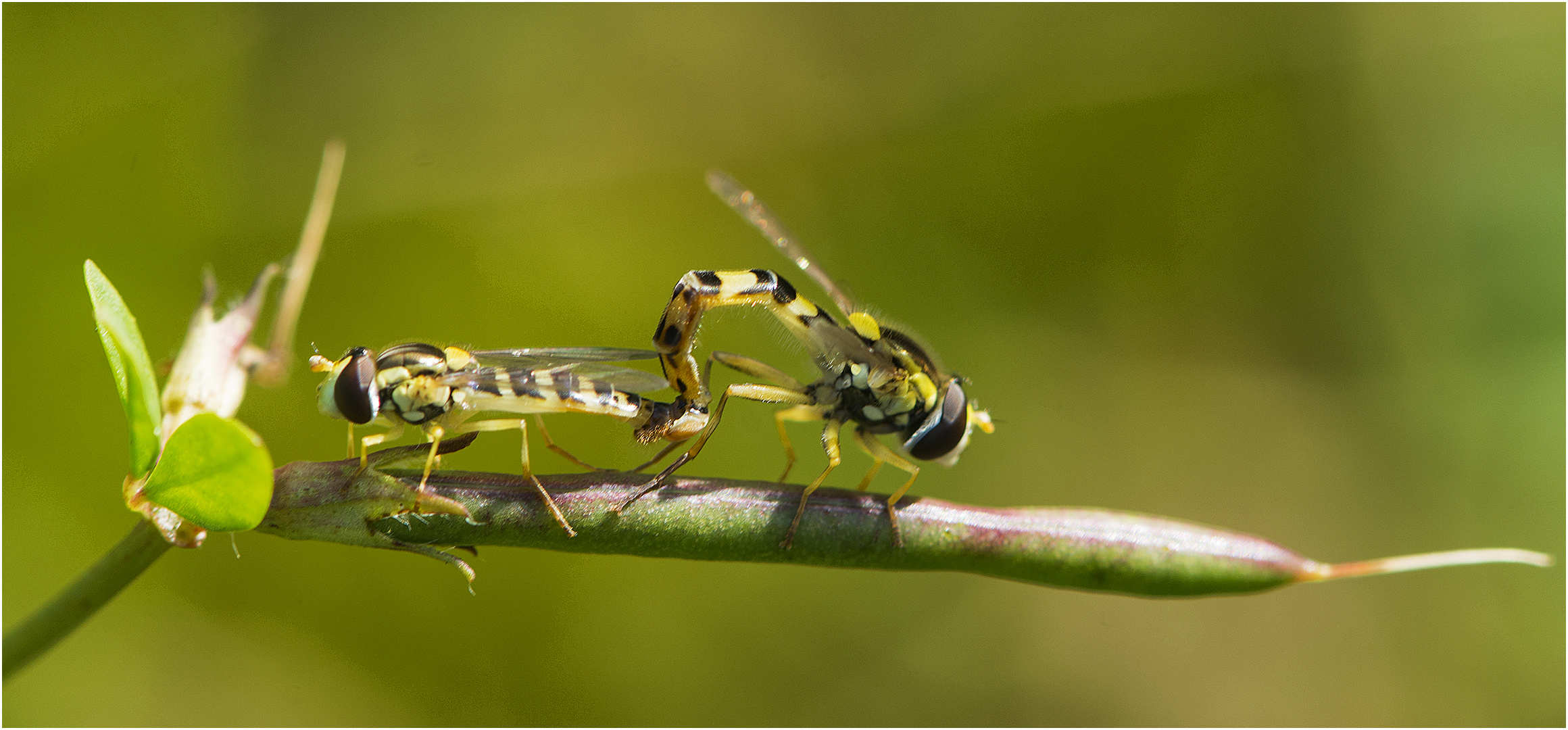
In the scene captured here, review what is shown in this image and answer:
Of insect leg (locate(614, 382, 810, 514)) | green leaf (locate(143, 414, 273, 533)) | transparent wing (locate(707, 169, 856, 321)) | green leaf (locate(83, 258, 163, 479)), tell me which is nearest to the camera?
green leaf (locate(143, 414, 273, 533))

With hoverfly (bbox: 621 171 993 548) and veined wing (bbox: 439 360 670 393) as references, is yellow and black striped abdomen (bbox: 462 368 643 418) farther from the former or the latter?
hoverfly (bbox: 621 171 993 548)

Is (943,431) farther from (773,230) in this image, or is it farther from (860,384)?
(773,230)

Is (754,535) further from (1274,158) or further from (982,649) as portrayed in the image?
(1274,158)

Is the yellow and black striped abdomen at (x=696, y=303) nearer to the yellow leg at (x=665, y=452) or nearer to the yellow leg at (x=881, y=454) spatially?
the yellow leg at (x=665, y=452)

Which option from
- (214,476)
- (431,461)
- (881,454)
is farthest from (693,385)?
(214,476)

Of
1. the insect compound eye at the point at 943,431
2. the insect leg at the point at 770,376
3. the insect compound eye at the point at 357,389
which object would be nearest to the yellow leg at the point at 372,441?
the insect compound eye at the point at 357,389

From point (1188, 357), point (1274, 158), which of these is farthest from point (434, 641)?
point (1274, 158)

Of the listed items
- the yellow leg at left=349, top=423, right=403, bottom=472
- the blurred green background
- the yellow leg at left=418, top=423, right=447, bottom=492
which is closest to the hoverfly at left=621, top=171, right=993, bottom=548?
the yellow leg at left=349, top=423, right=403, bottom=472

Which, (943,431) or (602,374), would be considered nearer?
(602,374)
